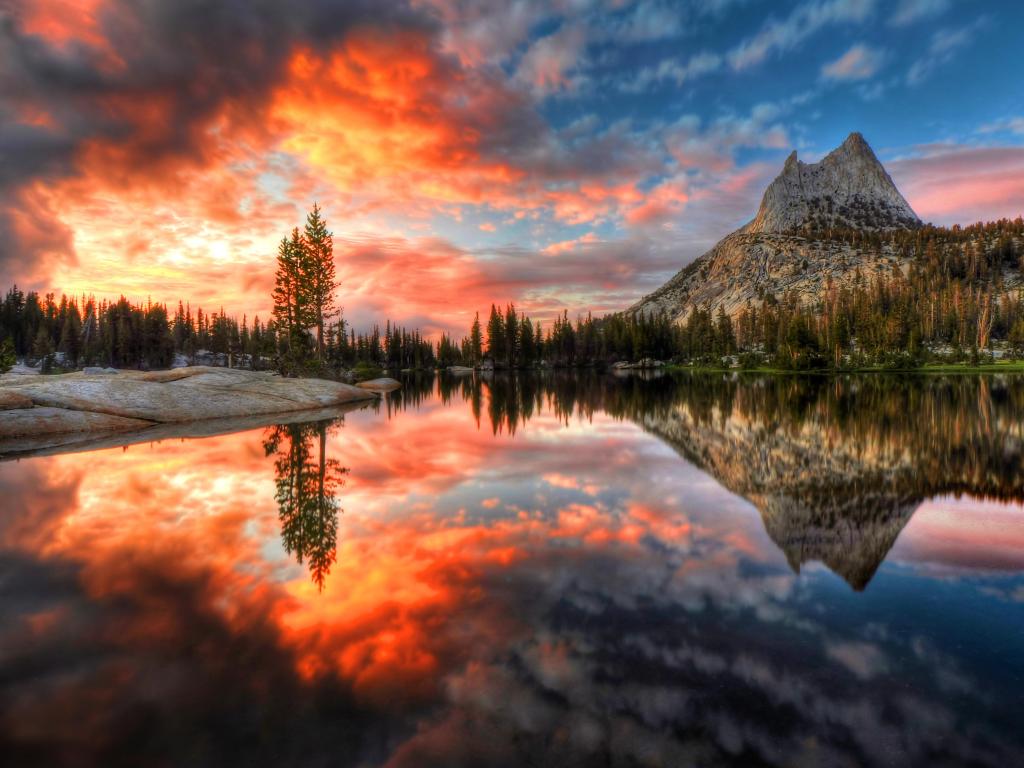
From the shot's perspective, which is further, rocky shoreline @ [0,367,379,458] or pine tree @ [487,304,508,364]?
pine tree @ [487,304,508,364]

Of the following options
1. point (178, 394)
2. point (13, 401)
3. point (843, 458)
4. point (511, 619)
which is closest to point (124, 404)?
point (178, 394)

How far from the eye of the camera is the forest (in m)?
45.8

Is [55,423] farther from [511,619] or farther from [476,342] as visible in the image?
[476,342]

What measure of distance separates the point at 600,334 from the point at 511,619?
16194 centimetres

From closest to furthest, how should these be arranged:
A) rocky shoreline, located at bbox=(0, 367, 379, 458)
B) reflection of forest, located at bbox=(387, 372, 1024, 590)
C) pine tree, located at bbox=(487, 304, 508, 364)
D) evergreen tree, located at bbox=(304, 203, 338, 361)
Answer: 1. reflection of forest, located at bbox=(387, 372, 1024, 590)
2. rocky shoreline, located at bbox=(0, 367, 379, 458)
3. evergreen tree, located at bbox=(304, 203, 338, 361)
4. pine tree, located at bbox=(487, 304, 508, 364)

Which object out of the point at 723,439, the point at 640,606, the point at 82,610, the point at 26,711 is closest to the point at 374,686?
the point at 26,711

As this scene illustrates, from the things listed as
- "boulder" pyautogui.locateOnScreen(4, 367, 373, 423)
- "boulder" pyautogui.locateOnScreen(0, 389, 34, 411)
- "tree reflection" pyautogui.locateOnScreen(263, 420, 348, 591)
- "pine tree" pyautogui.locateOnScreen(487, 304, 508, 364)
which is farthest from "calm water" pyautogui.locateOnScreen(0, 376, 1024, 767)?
"pine tree" pyautogui.locateOnScreen(487, 304, 508, 364)

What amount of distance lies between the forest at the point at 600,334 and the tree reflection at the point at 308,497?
96.1ft

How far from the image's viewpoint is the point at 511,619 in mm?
5164

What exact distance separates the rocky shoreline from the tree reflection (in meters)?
7.24

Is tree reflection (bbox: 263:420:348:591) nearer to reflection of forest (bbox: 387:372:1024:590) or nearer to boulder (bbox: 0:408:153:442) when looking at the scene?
reflection of forest (bbox: 387:372:1024:590)

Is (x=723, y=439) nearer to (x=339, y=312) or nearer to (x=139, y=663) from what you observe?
(x=139, y=663)

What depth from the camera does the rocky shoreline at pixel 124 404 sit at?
58.4 ft

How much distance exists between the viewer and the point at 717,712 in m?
3.72
